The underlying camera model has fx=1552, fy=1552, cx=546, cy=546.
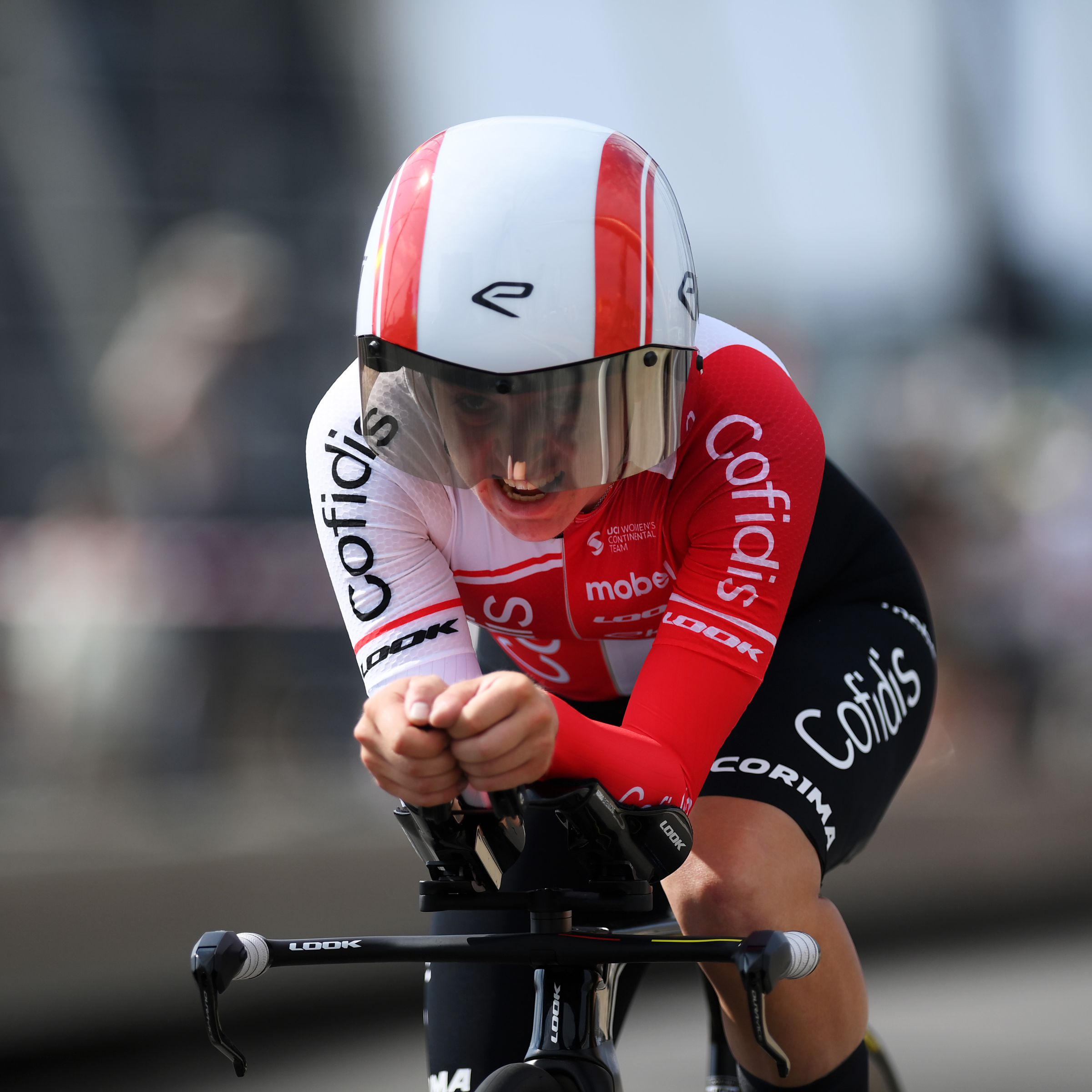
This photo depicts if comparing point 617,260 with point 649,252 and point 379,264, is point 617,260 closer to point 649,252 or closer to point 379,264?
point 649,252

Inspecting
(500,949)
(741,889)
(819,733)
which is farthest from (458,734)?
(819,733)

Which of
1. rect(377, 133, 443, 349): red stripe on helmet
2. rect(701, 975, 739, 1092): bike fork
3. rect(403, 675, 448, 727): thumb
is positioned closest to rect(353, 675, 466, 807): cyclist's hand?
rect(403, 675, 448, 727): thumb

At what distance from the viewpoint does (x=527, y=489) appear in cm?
202

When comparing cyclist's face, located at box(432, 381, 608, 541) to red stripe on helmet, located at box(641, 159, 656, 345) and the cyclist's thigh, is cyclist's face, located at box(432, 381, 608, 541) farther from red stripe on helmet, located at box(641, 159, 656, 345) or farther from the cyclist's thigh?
the cyclist's thigh

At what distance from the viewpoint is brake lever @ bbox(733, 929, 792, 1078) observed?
169 cm

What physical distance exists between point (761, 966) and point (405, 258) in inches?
38.0

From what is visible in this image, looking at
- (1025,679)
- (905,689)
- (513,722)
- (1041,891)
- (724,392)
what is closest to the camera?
(513,722)

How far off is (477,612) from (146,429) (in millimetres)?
3549

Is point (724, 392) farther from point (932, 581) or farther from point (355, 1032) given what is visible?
point (932, 581)

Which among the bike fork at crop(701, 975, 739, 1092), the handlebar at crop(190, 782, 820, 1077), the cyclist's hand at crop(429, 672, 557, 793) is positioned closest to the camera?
the cyclist's hand at crop(429, 672, 557, 793)

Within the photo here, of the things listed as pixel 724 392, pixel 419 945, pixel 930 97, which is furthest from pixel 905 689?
pixel 930 97

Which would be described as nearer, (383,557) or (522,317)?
(522,317)

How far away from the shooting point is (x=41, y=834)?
17.5 ft

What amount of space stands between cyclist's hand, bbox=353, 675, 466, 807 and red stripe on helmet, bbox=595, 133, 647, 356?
524 mm
